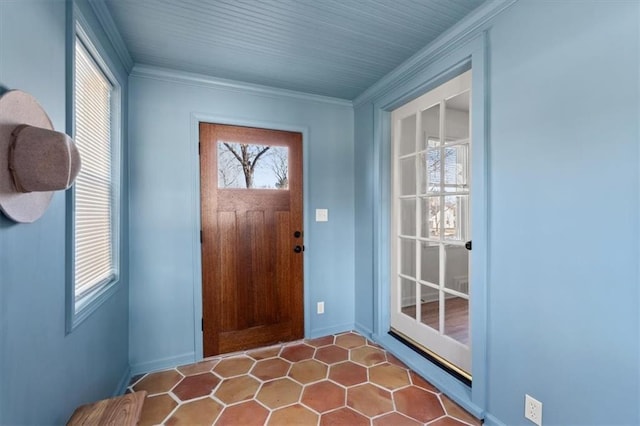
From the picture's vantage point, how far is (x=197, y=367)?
229 centimetres

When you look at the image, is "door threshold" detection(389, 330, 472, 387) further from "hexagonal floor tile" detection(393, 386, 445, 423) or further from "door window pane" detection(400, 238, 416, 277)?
"door window pane" detection(400, 238, 416, 277)

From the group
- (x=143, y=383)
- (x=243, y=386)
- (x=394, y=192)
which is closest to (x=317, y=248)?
(x=394, y=192)

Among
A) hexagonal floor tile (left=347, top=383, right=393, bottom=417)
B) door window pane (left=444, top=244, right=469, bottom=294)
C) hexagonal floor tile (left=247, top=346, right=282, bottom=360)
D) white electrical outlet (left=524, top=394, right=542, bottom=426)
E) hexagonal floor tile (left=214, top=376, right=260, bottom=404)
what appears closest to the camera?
white electrical outlet (left=524, top=394, right=542, bottom=426)

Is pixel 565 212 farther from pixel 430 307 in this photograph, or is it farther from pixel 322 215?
pixel 322 215

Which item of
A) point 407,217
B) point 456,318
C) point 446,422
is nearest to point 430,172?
point 407,217

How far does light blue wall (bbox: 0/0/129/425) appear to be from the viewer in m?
0.86

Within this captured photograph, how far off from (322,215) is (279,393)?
151 centimetres

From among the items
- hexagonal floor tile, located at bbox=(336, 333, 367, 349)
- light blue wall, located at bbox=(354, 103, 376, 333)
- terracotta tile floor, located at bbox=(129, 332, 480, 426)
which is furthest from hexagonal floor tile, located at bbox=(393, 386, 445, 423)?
light blue wall, located at bbox=(354, 103, 376, 333)

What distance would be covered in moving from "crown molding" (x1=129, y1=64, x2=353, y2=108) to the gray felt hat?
152 cm

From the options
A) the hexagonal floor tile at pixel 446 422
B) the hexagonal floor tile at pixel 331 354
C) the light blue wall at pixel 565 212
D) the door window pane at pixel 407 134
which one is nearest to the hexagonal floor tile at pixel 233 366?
the hexagonal floor tile at pixel 331 354

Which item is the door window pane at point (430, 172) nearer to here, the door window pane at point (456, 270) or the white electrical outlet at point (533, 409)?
the door window pane at point (456, 270)

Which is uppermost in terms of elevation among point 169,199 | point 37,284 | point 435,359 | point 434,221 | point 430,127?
point 430,127

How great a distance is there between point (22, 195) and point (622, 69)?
2.15 meters

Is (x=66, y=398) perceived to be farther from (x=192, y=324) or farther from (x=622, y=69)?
(x=622, y=69)
